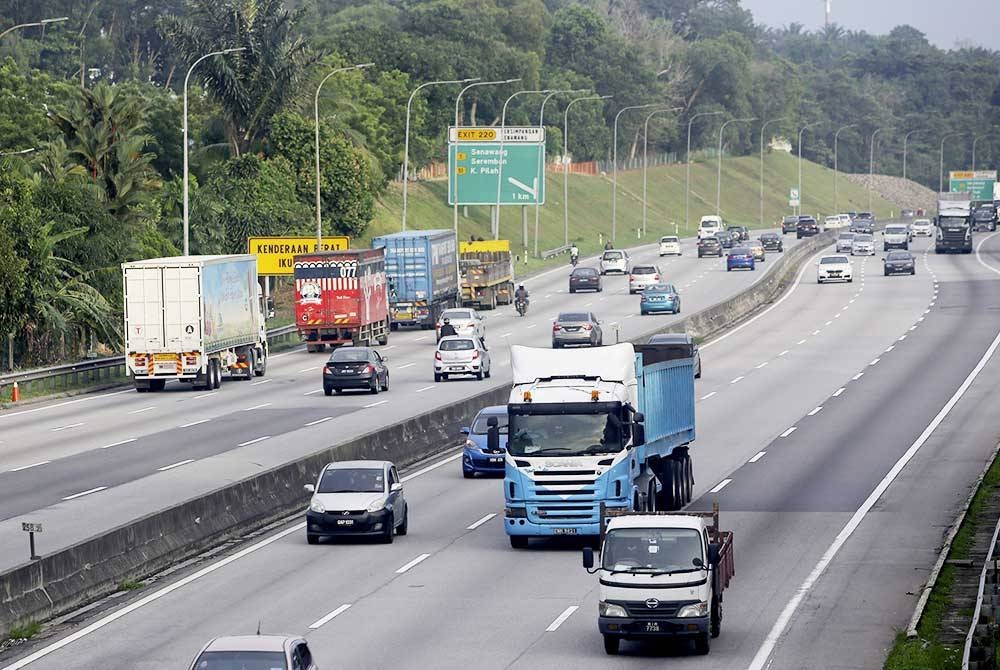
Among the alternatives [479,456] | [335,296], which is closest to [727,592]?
[479,456]

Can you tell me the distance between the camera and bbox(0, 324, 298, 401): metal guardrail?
55812mm

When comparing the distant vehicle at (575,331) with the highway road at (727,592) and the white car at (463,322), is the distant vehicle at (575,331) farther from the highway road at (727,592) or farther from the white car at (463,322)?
the highway road at (727,592)

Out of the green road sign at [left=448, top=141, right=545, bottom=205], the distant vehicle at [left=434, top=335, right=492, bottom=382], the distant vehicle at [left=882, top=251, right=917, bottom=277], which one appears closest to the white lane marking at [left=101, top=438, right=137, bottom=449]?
the distant vehicle at [left=434, top=335, right=492, bottom=382]

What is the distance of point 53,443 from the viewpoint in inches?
1789

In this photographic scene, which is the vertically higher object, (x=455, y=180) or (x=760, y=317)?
(x=455, y=180)

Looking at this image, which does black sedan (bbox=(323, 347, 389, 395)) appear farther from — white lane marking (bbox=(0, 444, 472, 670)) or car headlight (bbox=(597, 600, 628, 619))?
car headlight (bbox=(597, 600, 628, 619))

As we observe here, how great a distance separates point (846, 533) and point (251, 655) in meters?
18.2

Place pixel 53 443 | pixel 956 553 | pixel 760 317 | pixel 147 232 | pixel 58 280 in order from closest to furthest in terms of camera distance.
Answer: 1. pixel 956 553
2. pixel 53 443
3. pixel 58 280
4. pixel 147 232
5. pixel 760 317

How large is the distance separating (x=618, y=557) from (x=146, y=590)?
28.5ft

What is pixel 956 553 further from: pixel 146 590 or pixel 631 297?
pixel 631 297

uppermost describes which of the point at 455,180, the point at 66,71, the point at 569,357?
the point at 66,71

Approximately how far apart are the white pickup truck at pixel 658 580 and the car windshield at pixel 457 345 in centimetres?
3771

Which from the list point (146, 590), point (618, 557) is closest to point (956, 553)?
point (618, 557)

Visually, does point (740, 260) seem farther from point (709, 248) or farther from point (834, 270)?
point (709, 248)
